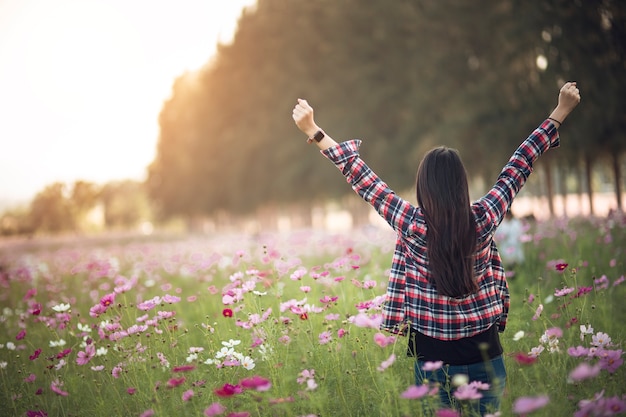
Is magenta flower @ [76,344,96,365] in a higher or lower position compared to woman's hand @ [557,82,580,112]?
lower

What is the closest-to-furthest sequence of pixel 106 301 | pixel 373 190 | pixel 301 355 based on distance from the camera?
pixel 373 190
pixel 106 301
pixel 301 355

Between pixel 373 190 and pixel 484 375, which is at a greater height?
pixel 373 190

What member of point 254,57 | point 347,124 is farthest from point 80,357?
point 254,57

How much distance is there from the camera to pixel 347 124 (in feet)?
60.6

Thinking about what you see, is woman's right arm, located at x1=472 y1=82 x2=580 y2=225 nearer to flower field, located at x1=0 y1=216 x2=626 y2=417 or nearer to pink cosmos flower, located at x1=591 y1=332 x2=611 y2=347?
flower field, located at x1=0 y1=216 x2=626 y2=417

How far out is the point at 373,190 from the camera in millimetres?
2289

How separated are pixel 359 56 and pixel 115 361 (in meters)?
16.7

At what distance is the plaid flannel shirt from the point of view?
221 cm

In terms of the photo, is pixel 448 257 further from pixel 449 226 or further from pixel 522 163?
pixel 522 163

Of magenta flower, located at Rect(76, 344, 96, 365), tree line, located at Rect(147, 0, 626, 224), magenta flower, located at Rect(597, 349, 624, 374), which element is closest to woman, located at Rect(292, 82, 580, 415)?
magenta flower, located at Rect(597, 349, 624, 374)

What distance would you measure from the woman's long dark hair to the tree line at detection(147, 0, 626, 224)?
36.9 feet

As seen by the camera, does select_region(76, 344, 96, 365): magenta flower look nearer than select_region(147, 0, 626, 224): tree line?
Yes

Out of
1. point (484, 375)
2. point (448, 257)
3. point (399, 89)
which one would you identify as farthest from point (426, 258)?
point (399, 89)

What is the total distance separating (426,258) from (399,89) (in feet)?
54.0
